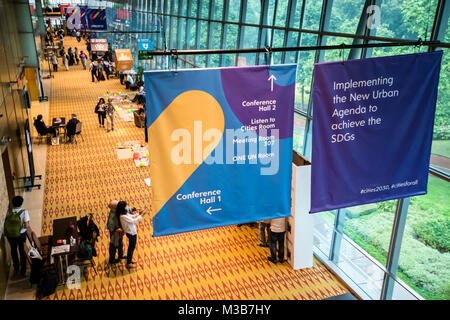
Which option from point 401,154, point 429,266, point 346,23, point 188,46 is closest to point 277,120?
point 401,154

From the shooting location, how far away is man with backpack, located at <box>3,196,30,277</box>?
7453mm

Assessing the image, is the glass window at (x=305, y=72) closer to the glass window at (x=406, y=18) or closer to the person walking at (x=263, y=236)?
the glass window at (x=406, y=18)

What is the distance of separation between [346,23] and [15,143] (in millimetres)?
9017

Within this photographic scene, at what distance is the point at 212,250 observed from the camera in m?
9.02

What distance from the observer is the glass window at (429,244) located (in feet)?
19.6

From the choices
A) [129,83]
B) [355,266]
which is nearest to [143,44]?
[129,83]

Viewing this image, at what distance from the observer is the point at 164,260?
28.1ft

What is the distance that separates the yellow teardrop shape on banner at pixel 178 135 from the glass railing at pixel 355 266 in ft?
15.7

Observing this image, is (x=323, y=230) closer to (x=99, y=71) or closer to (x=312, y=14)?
(x=312, y=14)

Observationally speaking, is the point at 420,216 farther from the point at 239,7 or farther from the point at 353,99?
the point at 239,7

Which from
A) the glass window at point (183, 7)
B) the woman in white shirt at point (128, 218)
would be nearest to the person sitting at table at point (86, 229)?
the woman in white shirt at point (128, 218)

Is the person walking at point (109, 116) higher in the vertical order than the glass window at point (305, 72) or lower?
lower

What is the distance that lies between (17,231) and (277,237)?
17.2 ft

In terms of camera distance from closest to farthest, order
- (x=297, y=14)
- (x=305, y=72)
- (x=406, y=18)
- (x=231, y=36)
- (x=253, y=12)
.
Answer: (x=406, y=18), (x=305, y=72), (x=297, y=14), (x=253, y=12), (x=231, y=36)
